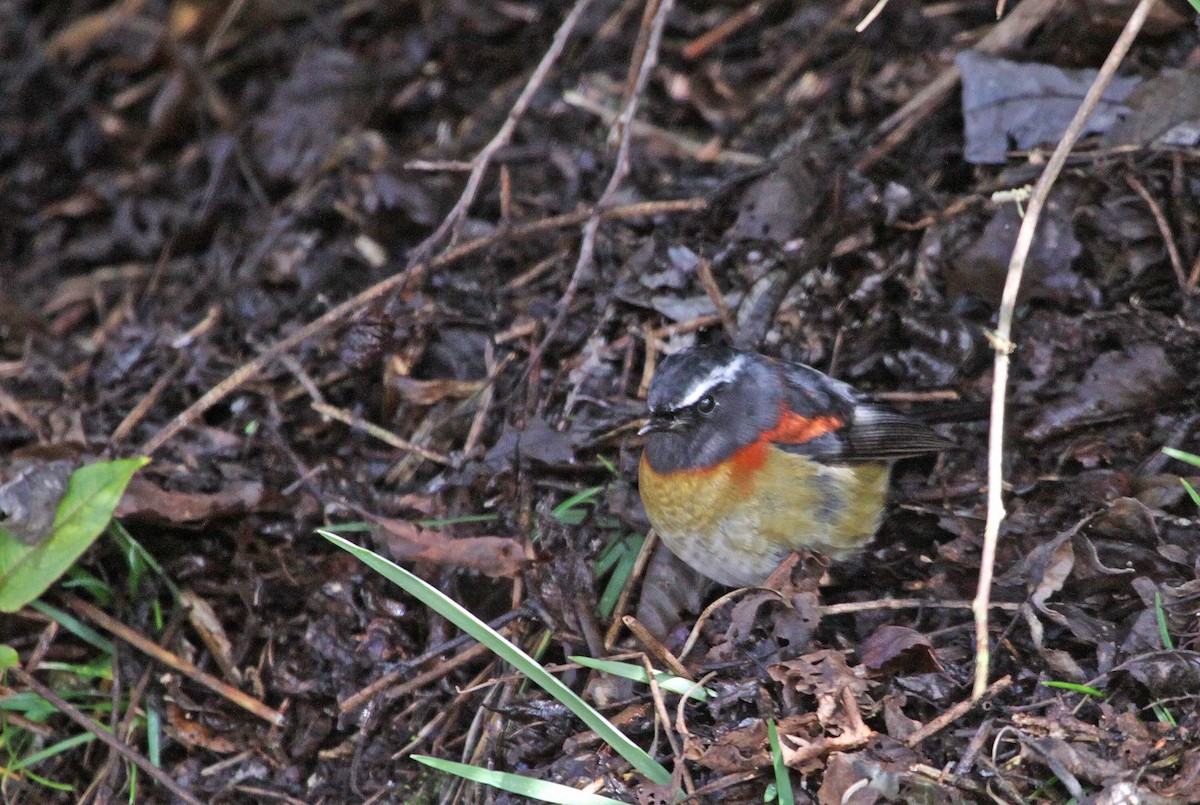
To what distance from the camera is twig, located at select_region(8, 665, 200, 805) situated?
165 inches

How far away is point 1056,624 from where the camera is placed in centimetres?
398

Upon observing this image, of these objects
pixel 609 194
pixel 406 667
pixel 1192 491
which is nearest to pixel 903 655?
pixel 1192 491

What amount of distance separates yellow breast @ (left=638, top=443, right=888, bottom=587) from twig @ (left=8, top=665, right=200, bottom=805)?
2.06m

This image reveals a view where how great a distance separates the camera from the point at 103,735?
4340 millimetres

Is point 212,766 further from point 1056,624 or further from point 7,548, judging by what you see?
point 1056,624

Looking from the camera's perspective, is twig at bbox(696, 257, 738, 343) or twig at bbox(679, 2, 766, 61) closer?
twig at bbox(696, 257, 738, 343)

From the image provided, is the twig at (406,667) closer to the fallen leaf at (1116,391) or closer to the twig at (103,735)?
the twig at (103,735)

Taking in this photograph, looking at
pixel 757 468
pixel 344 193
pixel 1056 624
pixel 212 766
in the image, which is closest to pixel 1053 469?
pixel 1056 624

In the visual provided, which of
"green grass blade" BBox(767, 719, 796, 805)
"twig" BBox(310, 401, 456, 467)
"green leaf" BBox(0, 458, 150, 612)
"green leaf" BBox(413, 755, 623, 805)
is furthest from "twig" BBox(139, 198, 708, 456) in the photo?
"green grass blade" BBox(767, 719, 796, 805)

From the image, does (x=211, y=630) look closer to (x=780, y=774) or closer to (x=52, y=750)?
(x=52, y=750)

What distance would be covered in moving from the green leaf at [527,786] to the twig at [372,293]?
225cm

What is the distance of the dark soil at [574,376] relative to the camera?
390 cm

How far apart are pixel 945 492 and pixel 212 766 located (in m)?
3.22

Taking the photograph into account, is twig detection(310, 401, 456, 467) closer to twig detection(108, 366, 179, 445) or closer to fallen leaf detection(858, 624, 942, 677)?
twig detection(108, 366, 179, 445)
